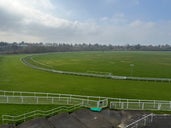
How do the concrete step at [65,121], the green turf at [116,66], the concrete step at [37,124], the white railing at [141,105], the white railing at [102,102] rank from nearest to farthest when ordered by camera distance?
1. the concrete step at [37,124]
2. the concrete step at [65,121]
3. the white railing at [141,105]
4. the white railing at [102,102]
5. the green turf at [116,66]

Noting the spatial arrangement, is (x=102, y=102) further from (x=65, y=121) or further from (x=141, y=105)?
(x=65, y=121)

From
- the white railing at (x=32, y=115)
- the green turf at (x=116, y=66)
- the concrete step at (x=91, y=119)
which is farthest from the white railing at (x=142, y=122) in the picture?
the green turf at (x=116, y=66)

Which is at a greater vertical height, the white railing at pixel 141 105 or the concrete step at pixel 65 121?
the white railing at pixel 141 105

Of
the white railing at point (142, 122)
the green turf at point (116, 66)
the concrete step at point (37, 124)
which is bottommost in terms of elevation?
the concrete step at point (37, 124)

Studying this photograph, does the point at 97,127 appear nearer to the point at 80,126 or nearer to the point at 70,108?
the point at 80,126

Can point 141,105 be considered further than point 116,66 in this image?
No

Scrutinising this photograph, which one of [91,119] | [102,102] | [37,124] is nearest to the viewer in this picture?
[37,124]

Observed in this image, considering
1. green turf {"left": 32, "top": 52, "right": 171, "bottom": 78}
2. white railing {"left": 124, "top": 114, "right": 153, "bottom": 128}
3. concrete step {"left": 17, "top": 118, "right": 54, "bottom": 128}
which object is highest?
green turf {"left": 32, "top": 52, "right": 171, "bottom": 78}

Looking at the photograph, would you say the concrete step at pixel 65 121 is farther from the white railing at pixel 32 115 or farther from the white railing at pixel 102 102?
the white railing at pixel 102 102

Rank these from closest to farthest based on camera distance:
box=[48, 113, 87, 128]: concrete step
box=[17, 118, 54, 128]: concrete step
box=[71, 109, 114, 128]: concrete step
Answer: box=[17, 118, 54, 128]: concrete step
box=[48, 113, 87, 128]: concrete step
box=[71, 109, 114, 128]: concrete step

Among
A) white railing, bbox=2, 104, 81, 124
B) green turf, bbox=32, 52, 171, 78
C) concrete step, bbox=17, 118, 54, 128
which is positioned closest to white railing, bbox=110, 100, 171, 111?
white railing, bbox=2, 104, 81, 124

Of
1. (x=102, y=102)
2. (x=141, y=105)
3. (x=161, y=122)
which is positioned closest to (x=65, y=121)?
(x=102, y=102)

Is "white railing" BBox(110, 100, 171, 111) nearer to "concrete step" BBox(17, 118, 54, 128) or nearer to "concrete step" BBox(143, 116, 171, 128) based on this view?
"concrete step" BBox(143, 116, 171, 128)

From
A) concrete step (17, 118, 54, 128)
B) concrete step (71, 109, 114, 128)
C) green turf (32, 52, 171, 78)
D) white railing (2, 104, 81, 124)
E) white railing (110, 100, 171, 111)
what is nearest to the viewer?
concrete step (17, 118, 54, 128)
